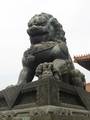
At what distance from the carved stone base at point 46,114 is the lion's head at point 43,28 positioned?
1.10m

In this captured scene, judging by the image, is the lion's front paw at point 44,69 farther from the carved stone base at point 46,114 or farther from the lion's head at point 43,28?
the lion's head at point 43,28

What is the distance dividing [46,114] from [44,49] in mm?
1043

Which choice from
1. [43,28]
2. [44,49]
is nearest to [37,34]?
[43,28]

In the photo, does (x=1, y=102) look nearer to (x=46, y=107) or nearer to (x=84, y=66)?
(x=46, y=107)

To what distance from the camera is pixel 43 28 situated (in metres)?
4.36

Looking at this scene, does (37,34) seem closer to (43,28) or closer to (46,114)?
(43,28)

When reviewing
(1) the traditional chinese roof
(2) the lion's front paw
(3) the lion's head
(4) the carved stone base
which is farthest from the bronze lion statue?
(1) the traditional chinese roof

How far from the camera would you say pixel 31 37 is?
445cm

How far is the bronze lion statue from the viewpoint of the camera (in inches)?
168

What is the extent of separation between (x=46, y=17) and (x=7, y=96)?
128 centimetres

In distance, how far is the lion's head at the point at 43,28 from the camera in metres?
4.36

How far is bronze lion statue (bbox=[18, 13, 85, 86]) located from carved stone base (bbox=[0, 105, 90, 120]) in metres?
0.51

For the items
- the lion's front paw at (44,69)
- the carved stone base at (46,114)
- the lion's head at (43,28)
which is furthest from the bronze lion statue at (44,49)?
the carved stone base at (46,114)

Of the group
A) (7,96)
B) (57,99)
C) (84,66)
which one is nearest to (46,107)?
(57,99)
